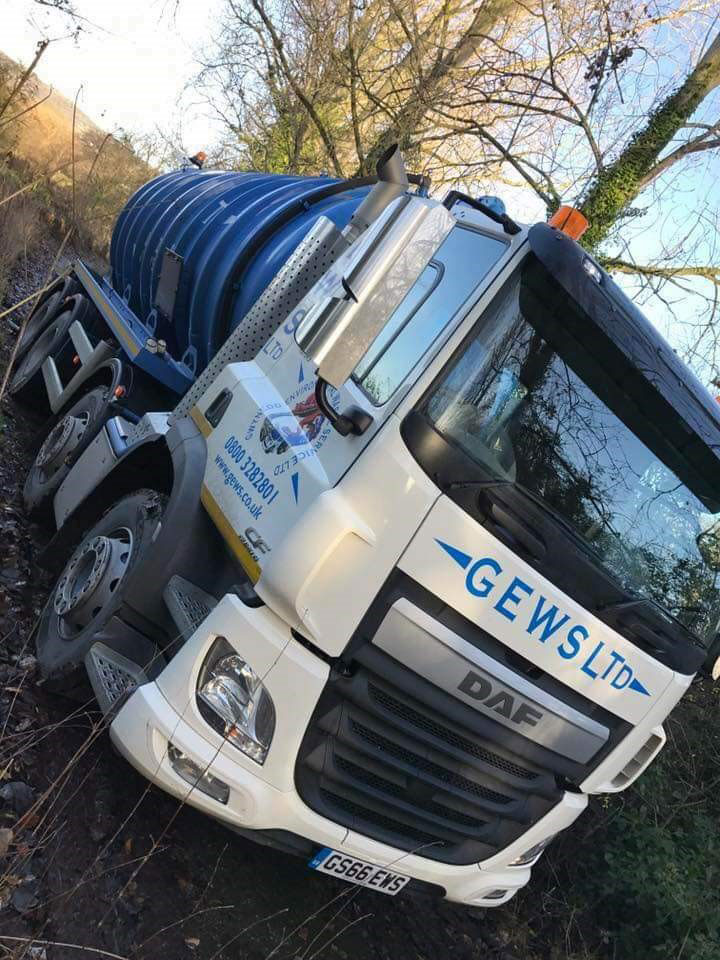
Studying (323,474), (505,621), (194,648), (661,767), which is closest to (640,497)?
(505,621)

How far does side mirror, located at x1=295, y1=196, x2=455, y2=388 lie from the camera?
2.46 m

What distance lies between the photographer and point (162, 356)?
17.4ft

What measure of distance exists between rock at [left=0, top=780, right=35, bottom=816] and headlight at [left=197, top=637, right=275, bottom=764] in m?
0.86

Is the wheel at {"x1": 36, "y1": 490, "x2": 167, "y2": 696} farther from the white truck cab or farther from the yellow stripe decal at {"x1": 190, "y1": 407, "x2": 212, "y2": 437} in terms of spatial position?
the yellow stripe decal at {"x1": 190, "y1": 407, "x2": 212, "y2": 437}

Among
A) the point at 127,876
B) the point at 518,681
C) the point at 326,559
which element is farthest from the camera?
the point at 127,876

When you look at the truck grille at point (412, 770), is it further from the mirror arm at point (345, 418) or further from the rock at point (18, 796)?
the rock at point (18, 796)

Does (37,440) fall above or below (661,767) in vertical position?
below

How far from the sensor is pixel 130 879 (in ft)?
8.93

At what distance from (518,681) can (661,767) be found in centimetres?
337

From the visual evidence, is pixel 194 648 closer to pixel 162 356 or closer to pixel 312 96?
pixel 162 356

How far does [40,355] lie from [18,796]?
189 inches

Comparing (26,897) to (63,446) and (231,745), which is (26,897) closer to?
(231,745)

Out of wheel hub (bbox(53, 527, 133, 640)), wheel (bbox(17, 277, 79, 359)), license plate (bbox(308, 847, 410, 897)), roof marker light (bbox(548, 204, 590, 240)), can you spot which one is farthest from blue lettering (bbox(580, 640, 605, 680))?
wheel (bbox(17, 277, 79, 359))

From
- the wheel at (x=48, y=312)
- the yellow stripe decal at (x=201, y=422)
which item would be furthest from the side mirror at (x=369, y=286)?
the wheel at (x=48, y=312)
